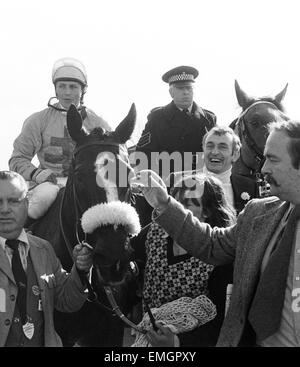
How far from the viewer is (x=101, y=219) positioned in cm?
479

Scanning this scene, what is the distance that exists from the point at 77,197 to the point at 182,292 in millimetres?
1175

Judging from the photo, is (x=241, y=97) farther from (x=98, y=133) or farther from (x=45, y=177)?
(x=98, y=133)

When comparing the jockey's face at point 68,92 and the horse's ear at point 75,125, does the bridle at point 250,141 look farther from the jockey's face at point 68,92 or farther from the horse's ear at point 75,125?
the horse's ear at point 75,125

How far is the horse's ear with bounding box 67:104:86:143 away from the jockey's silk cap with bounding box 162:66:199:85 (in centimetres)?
297

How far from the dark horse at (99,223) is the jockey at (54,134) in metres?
0.66

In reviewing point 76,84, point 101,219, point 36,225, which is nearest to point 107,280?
point 101,219

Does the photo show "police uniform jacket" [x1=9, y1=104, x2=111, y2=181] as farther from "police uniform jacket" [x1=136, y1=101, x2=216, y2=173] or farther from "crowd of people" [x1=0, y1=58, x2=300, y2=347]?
"crowd of people" [x1=0, y1=58, x2=300, y2=347]

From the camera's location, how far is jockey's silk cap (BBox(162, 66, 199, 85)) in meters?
8.50

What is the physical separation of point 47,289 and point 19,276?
22cm

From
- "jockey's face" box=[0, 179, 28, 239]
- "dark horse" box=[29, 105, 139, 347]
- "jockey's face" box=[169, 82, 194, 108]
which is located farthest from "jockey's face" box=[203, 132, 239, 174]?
"jockey's face" box=[0, 179, 28, 239]

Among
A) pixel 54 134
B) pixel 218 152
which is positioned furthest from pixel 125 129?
pixel 54 134

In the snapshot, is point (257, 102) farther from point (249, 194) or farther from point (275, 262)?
point (275, 262)

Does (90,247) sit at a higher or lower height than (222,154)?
lower

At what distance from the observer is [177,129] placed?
8.09 meters
